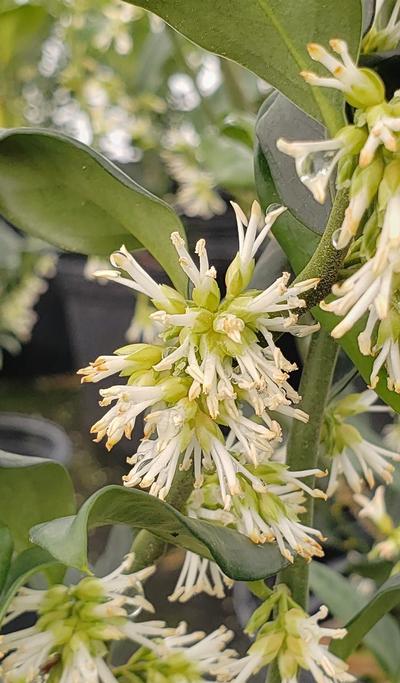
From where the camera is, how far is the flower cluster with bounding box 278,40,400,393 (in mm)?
247

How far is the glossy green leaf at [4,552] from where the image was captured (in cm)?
37

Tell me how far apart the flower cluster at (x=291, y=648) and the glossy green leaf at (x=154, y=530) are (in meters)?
0.04

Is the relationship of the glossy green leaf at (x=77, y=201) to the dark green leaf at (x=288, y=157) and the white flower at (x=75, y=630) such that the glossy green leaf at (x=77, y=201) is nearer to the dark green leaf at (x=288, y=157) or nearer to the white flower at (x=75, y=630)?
the dark green leaf at (x=288, y=157)

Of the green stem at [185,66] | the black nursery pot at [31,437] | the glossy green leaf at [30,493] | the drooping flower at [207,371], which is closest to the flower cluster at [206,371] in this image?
the drooping flower at [207,371]

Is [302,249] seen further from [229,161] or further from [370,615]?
[229,161]

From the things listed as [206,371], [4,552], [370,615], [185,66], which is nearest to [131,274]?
[206,371]

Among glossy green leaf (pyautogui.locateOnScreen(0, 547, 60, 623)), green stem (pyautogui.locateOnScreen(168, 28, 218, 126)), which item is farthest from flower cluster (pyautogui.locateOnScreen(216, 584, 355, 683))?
green stem (pyautogui.locateOnScreen(168, 28, 218, 126))

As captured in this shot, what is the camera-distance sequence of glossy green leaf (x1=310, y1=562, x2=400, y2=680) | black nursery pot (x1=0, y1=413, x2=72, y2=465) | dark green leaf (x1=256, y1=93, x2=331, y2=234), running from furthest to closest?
black nursery pot (x1=0, y1=413, x2=72, y2=465) → glossy green leaf (x1=310, y1=562, x2=400, y2=680) → dark green leaf (x1=256, y1=93, x2=331, y2=234)

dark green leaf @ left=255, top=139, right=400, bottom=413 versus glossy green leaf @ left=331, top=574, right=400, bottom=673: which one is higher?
dark green leaf @ left=255, top=139, right=400, bottom=413

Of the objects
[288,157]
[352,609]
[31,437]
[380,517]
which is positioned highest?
[288,157]

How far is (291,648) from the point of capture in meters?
0.38

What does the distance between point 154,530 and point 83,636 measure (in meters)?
0.07

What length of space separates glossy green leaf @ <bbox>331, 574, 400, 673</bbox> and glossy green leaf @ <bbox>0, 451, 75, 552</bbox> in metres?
0.17

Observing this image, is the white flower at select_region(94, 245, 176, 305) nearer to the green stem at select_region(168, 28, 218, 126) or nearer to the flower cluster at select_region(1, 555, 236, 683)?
the flower cluster at select_region(1, 555, 236, 683)
